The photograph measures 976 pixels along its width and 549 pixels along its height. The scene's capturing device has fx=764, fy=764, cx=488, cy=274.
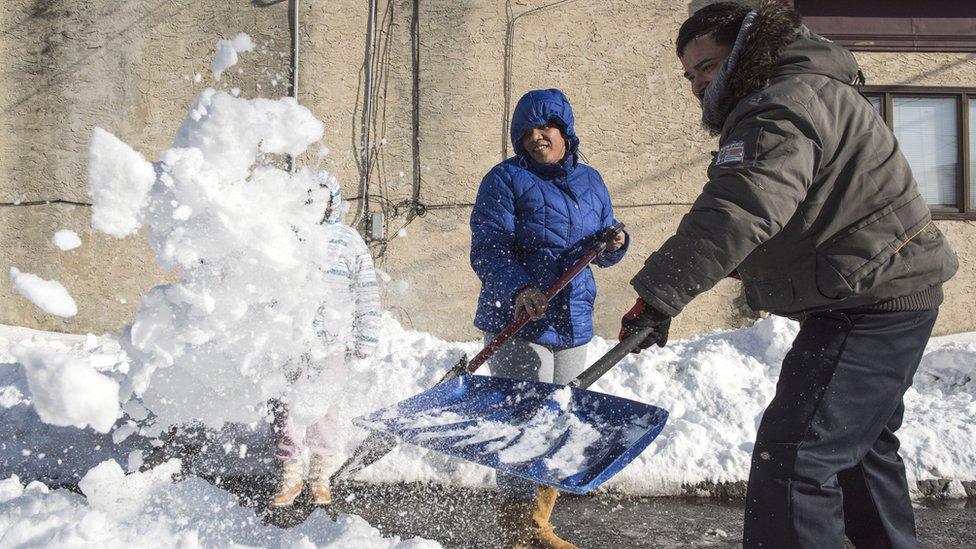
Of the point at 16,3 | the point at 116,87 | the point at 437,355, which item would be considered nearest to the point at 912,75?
the point at 437,355

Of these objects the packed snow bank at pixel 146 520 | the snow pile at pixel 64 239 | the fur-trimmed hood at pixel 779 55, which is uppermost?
the fur-trimmed hood at pixel 779 55

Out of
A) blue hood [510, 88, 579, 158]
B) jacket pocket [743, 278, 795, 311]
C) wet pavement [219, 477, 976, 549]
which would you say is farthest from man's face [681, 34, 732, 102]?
wet pavement [219, 477, 976, 549]

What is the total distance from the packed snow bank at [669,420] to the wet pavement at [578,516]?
120 mm

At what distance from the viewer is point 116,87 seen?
7.00 metres

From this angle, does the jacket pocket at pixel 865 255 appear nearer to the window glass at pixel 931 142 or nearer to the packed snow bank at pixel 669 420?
the packed snow bank at pixel 669 420

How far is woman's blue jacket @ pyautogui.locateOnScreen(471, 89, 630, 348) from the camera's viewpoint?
312cm

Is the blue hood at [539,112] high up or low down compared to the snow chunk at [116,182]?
up

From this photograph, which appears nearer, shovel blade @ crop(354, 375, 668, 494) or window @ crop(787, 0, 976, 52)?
shovel blade @ crop(354, 375, 668, 494)

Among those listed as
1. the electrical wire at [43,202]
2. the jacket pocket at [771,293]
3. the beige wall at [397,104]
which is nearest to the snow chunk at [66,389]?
the jacket pocket at [771,293]

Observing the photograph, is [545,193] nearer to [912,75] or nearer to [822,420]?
[822,420]

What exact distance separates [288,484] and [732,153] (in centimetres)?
265

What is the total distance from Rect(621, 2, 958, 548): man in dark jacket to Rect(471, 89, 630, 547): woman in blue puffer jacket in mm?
907

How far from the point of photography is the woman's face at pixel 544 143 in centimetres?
320

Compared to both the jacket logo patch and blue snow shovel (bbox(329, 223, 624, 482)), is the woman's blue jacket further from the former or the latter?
the jacket logo patch
